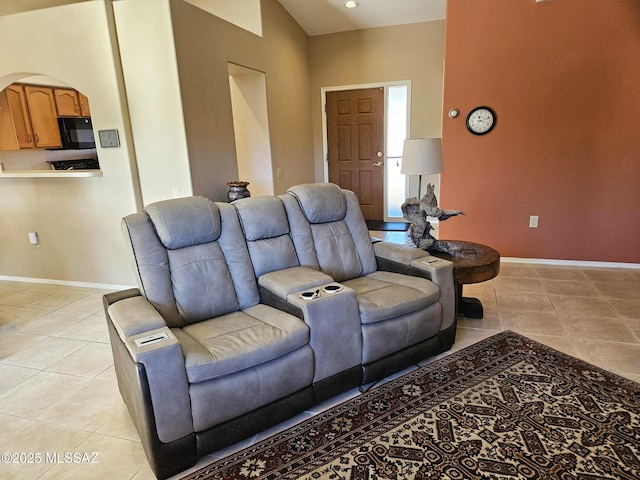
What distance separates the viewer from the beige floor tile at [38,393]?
7.00 ft

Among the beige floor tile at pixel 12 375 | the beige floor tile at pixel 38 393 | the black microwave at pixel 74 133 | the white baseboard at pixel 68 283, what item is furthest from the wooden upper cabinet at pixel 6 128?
the beige floor tile at pixel 38 393

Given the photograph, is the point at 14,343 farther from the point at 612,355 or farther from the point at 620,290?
the point at 620,290

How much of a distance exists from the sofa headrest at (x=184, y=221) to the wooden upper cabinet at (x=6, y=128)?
4.03m

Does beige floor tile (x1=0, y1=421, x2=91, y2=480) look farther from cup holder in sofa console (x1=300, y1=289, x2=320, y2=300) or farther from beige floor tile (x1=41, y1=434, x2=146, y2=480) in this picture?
cup holder in sofa console (x1=300, y1=289, x2=320, y2=300)

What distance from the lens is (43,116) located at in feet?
17.2

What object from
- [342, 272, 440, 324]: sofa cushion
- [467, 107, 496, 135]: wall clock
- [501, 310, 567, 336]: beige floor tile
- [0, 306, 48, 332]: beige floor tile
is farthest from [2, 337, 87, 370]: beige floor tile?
[467, 107, 496, 135]: wall clock

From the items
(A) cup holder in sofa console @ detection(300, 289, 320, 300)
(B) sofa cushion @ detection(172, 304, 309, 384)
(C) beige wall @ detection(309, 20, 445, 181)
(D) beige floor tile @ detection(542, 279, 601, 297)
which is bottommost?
(D) beige floor tile @ detection(542, 279, 601, 297)

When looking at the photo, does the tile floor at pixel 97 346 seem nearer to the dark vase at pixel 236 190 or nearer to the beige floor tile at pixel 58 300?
the beige floor tile at pixel 58 300

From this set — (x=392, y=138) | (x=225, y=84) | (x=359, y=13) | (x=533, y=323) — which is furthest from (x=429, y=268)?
(x=359, y=13)

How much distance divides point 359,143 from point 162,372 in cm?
526

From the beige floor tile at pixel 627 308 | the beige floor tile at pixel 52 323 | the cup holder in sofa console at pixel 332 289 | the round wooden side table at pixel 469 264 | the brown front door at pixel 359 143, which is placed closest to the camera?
the cup holder in sofa console at pixel 332 289

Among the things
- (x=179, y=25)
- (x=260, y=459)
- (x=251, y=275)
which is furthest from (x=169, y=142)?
(x=260, y=459)

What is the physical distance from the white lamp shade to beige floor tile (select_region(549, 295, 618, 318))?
1472 mm

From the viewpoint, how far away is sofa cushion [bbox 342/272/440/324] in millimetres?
2125
